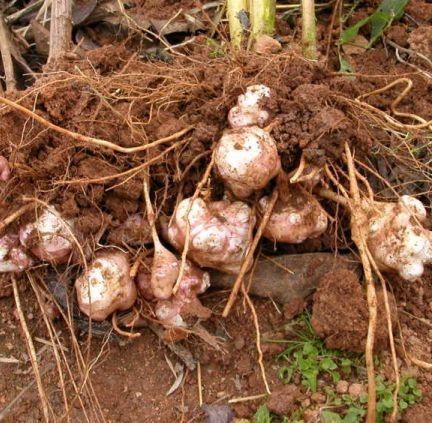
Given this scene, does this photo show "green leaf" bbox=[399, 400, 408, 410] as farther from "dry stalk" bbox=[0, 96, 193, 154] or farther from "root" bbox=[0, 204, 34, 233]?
"root" bbox=[0, 204, 34, 233]

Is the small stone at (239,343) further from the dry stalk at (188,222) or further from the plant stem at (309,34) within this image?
the plant stem at (309,34)

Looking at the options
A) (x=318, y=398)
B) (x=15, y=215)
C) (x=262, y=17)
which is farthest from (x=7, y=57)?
(x=318, y=398)

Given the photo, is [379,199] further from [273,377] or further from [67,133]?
[67,133]

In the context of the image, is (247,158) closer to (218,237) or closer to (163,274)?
(218,237)

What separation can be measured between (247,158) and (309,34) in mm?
559

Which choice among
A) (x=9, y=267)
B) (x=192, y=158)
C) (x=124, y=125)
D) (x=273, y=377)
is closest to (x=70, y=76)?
(x=124, y=125)

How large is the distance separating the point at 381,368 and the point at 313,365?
157 mm

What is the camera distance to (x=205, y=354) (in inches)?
59.1

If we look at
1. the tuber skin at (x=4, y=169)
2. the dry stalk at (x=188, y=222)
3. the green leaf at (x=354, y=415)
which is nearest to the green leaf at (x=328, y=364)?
the green leaf at (x=354, y=415)

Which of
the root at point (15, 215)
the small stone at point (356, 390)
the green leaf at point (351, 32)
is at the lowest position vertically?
the small stone at point (356, 390)

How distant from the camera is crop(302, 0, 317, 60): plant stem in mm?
1715

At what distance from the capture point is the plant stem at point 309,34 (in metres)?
1.71

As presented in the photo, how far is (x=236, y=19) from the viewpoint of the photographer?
5.85ft

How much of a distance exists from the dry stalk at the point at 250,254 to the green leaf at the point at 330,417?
307 millimetres
